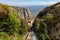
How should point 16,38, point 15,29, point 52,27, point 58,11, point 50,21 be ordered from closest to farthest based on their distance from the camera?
1. point 16,38
2. point 15,29
3. point 52,27
4. point 50,21
5. point 58,11

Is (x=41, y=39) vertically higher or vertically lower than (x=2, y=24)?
lower

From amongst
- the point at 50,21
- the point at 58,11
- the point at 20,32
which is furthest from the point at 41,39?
the point at 58,11

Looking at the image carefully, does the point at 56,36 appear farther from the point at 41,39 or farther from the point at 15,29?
the point at 15,29

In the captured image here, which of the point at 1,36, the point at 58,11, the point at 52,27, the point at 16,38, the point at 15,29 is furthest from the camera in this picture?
the point at 58,11

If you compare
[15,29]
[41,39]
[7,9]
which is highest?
[7,9]

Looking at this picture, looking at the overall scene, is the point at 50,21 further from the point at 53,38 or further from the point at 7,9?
the point at 7,9

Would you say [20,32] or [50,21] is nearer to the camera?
[20,32]

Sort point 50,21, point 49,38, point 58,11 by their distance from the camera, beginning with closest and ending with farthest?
point 49,38, point 50,21, point 58,11

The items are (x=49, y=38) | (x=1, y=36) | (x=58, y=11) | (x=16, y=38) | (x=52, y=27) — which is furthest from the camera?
(x=58, y=11)

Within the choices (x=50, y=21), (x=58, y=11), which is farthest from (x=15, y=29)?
(x=58, y=11)
